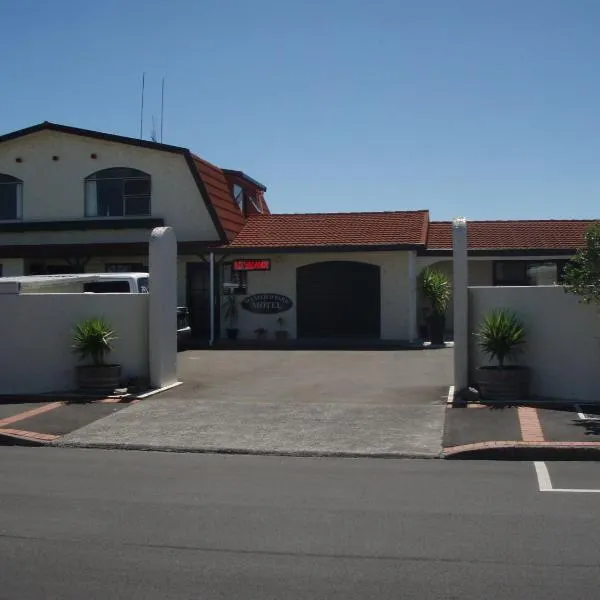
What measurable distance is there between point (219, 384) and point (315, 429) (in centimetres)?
459

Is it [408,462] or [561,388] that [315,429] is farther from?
[561,388]

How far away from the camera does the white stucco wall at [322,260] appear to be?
24.5m

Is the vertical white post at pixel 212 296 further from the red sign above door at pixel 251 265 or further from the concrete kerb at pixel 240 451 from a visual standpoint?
the concrete kerb at pixel 240 451

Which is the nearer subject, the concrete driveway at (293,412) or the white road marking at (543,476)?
the white road marking at (543,476)

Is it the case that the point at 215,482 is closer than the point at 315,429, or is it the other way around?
the point at 215,482

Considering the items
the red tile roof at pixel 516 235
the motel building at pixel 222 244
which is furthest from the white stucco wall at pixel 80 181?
the red tile roof at pixel 516 235

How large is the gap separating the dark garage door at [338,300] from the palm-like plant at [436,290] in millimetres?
1431

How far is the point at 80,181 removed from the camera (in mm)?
26297

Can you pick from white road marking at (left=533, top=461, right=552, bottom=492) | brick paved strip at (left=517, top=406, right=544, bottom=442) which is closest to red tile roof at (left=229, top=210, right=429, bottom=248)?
brick paved strip at (left=517, top=406, right=544, bottom=442)

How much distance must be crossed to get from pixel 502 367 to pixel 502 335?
541 millimetres

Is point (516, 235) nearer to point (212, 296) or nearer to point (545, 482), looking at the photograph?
point (212, 296)

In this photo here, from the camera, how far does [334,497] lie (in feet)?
25.6

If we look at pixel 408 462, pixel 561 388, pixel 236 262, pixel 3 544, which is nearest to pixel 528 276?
pixel 236 262

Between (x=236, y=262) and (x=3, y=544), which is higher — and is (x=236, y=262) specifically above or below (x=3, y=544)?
above
